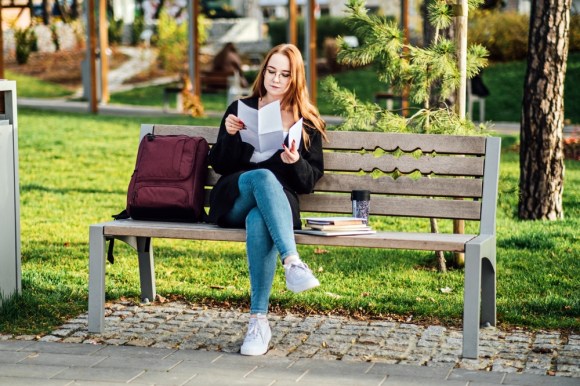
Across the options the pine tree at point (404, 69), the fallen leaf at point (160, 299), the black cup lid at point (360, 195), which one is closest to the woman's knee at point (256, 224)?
the black cup lid at point (360, 195)

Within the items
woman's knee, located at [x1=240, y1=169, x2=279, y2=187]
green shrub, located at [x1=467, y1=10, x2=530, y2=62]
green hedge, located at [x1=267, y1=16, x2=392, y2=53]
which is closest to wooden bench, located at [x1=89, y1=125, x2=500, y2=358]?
woman's knee, located at [x1=240, y1=169, x2=279, y2=187]

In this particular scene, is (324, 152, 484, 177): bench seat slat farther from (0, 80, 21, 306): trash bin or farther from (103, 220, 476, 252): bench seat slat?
(0, 80, 21, 306): trash bin

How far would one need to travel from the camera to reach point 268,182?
5301mm

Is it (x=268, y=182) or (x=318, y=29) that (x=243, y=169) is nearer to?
(x=268, y=182)

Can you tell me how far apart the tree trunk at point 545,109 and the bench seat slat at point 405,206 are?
3310mm

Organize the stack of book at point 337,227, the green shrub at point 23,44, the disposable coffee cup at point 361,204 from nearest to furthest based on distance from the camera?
the stack of book at point 337,227 → the disposable coffee cup at point 361,204 → the green shrub at point 23,44

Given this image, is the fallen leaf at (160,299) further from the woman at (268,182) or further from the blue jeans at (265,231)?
the blue jeans at (265,231)

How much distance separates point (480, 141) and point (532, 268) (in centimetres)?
177

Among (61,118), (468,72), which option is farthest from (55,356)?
(61,118)

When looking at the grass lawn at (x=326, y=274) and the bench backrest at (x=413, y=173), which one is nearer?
the bench backrest at (x=413, y=173)

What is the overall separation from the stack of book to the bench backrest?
38 cm

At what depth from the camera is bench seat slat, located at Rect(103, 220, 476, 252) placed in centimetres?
512

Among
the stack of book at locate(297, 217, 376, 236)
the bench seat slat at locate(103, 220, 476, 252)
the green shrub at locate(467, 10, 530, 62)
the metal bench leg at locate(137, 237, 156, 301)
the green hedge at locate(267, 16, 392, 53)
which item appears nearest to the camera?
the bench seat slat at locate(103, 220, 476, 252)

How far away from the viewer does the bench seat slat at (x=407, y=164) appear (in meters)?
→ 5.61
